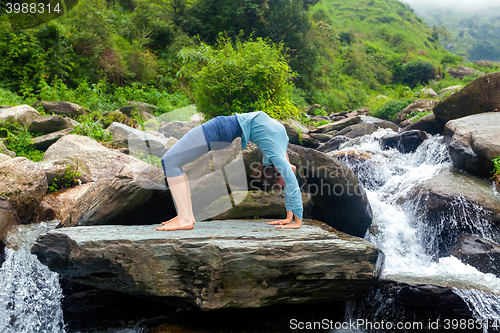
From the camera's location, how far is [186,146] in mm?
3191

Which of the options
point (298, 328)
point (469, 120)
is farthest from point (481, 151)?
point (298, 328)

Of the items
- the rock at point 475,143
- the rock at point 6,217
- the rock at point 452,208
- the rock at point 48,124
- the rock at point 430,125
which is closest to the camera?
the rock at point 6,217

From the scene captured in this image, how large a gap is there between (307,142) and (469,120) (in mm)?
3760

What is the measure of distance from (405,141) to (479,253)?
535cm

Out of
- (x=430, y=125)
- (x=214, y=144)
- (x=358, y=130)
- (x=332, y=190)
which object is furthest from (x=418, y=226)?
(x=358, y=130)

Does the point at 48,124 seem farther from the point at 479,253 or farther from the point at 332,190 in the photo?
the point at 479,253

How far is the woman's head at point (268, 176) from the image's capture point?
157 inches

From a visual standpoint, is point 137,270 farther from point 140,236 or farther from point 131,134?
point 131,134

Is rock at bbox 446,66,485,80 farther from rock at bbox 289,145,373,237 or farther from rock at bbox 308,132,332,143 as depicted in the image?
rock at bbox 289,145,373,237

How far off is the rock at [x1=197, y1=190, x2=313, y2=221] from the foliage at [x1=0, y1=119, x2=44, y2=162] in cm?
516

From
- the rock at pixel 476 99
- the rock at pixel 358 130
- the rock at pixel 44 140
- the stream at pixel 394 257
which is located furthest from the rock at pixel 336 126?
the rock at pixel 44 140

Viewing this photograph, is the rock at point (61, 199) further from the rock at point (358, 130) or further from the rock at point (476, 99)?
the rock at point (476, 99)

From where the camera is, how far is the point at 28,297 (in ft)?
11.1

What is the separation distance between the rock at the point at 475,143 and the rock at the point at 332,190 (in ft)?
9.31
